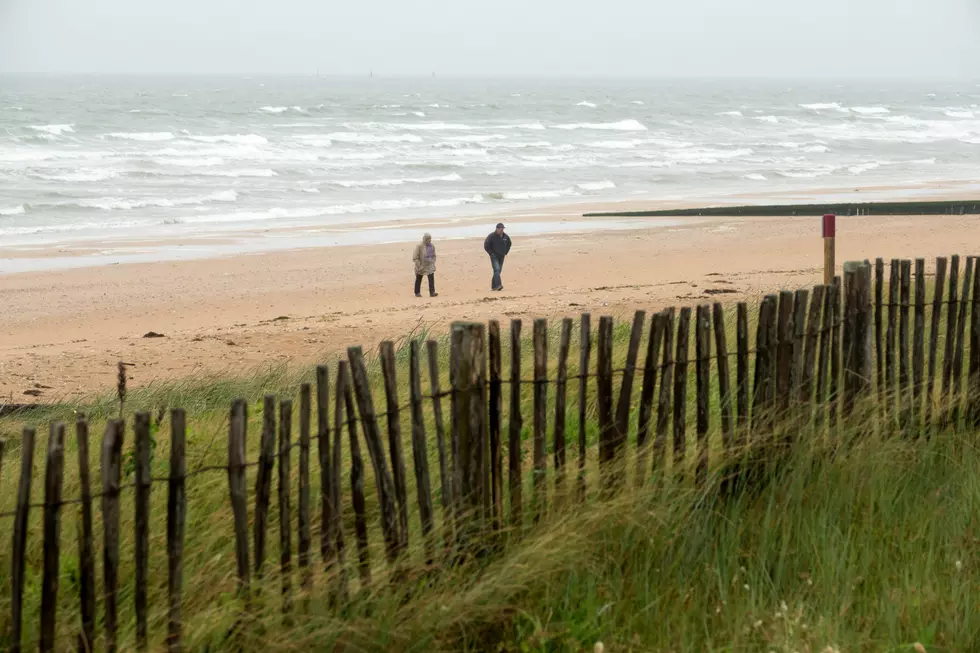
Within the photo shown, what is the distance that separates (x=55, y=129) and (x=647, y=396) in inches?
2370

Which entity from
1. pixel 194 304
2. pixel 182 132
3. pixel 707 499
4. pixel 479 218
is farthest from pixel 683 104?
pixel 707 499

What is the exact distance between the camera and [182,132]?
204ft

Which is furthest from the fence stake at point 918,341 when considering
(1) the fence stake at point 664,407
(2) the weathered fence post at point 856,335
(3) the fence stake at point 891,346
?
(1) the fence stake at point 664,407

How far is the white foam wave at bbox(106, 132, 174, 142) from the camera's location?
56.6 metres

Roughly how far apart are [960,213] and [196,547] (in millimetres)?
27273

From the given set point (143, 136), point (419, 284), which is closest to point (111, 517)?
point (419, 284)

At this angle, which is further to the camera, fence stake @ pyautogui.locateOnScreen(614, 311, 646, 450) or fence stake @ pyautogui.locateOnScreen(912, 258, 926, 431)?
fence stake @ pyautogui.locateOnScreen(912, 258, 926, 431)

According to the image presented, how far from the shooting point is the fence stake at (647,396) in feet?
14.6

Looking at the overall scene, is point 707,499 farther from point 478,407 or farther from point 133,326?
point 133,326

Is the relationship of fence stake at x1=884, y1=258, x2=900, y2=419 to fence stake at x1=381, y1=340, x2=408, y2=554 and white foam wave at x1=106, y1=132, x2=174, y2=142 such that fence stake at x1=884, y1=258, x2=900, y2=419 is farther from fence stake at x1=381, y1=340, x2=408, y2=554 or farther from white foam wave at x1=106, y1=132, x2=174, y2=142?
white foam wave at x1=106, y1=132, x2=174, y2=142

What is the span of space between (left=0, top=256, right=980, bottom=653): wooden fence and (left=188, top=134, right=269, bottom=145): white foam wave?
171 ft

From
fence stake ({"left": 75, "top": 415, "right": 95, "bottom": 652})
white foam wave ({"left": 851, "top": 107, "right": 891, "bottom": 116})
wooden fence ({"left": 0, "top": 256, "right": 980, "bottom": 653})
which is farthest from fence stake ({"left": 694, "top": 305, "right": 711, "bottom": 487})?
white foam wave ({"left": 851, "top": 107, "right": 891, "bottom": 116})

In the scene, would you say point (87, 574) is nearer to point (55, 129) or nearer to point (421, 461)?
point (421, 461)

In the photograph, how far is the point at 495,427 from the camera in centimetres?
421
